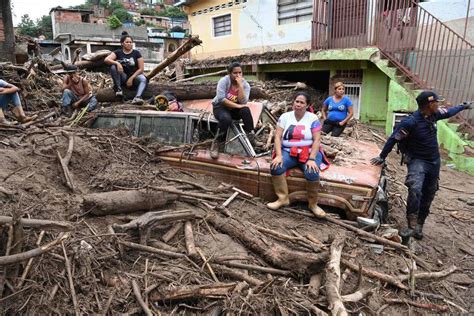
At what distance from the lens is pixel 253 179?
482cm

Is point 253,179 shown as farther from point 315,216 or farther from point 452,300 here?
point 452,300

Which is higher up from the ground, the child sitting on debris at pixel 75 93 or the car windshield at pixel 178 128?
the child sitting on debris at pixel 75 93

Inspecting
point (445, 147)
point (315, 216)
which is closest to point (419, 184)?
point (315, 216)

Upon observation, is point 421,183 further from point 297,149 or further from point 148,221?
point 148,221

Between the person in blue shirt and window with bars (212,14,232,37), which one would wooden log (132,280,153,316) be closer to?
the person in blue shirt

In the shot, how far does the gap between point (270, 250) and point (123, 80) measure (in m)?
5.61

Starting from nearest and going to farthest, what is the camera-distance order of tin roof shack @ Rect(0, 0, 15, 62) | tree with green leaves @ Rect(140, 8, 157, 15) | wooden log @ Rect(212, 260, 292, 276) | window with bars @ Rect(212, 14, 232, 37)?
wooden log @ Rect(212, 260, 292, 276)
tin roof shack @ Rect(0, 0, 15, 62)
window with bars @ Rect(212, 14, 232, 37)
tree with green leaves @ Rect(140, 8, 157, 15)

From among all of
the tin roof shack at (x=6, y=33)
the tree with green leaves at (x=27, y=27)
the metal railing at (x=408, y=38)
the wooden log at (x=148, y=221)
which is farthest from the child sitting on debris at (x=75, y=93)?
the tree with green leaves at (x=27, y=27)

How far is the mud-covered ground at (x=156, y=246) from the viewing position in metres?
2.94

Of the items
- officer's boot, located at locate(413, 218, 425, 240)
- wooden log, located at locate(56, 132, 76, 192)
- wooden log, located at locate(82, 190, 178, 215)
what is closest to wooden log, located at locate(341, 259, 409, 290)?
officer's boot, located at locate(413, 218, 425, 240)

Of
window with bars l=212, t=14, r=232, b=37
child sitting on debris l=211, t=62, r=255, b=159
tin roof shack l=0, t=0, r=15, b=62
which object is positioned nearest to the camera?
child sitting on debris l=211, t=62, r=255, b=159

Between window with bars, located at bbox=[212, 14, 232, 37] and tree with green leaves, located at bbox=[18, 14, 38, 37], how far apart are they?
3468 cm

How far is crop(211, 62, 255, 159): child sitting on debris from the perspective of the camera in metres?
5.17

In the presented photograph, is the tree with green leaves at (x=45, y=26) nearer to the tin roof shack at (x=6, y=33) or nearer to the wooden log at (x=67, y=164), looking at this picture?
the tin roof shack at (x=6, y=33)
